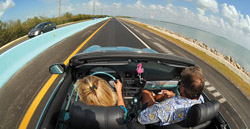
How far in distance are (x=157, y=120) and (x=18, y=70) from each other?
19.8 ft

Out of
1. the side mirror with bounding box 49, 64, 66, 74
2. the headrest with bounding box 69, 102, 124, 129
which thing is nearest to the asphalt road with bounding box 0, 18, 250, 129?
the side mirror with bounding box 49, 64, 66, 74

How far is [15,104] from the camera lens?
3740 millimetres

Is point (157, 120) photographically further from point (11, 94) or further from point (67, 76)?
point (11, 94)

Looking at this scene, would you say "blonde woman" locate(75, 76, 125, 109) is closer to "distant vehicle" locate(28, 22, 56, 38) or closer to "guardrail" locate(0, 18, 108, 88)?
"guardrail" locate(0, 18, 108, 88)

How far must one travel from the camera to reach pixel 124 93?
2.85 meters

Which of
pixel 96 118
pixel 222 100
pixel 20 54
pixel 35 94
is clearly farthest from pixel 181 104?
pixel 20 54

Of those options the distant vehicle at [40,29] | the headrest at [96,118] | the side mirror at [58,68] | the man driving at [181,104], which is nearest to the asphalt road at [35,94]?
the side mirror at [58,68]

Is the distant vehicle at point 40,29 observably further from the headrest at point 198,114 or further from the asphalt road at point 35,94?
the headrest at point 198,114

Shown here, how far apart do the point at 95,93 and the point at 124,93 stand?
4.48 feet

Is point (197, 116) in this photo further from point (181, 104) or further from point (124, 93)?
point (124, 93)

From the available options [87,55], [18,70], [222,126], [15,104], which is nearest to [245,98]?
[222,126]

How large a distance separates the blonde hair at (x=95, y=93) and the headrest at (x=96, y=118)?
11 cm

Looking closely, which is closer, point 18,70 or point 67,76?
point 67,76

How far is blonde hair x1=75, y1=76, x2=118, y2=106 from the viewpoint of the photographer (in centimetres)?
155
